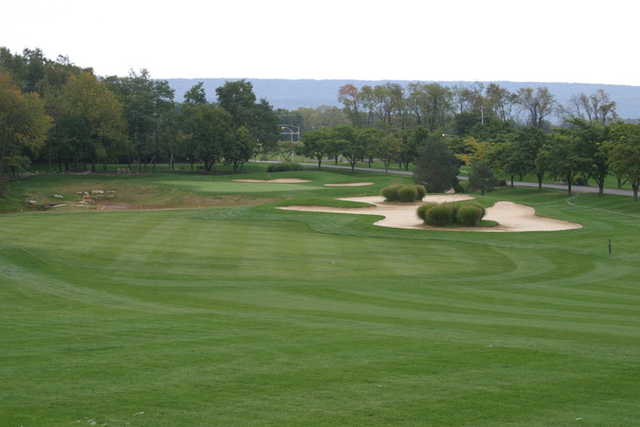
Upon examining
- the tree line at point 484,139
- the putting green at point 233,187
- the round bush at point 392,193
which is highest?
the tree line at point 484,139

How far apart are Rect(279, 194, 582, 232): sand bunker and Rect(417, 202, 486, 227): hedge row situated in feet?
1.84

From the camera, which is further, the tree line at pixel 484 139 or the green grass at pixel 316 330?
the tree line at pixel 484 139

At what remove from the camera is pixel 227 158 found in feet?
314

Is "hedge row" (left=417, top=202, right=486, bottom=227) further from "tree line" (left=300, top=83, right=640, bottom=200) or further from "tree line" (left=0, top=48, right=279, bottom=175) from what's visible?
"tree line" (left=0, top=48, right=279, bottom=175)

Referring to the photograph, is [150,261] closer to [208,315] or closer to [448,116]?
[208,315]

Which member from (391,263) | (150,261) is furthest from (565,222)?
(150,261)

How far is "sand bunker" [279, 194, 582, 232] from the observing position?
128ft

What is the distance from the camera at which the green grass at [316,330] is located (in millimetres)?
8219

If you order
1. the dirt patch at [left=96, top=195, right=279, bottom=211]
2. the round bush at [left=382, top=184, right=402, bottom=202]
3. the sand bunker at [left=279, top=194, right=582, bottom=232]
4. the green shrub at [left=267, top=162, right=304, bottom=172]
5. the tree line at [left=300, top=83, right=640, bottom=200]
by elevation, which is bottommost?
the dirt patch at [left=96, top=195, right=279, bottom=211]

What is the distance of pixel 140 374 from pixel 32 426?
84.4 inches

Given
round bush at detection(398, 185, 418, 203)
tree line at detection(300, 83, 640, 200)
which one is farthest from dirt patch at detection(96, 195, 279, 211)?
tree line at detection(300, 83, 640, 200)

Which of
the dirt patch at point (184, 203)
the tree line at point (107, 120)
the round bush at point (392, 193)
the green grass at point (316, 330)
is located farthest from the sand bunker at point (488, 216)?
the tree line at point (107, 120)

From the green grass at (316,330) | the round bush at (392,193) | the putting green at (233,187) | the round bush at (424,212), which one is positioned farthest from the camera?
the putting green at (233,187)

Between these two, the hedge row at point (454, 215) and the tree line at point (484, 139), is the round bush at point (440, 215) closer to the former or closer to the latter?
the hedge row at point (454, 215)
